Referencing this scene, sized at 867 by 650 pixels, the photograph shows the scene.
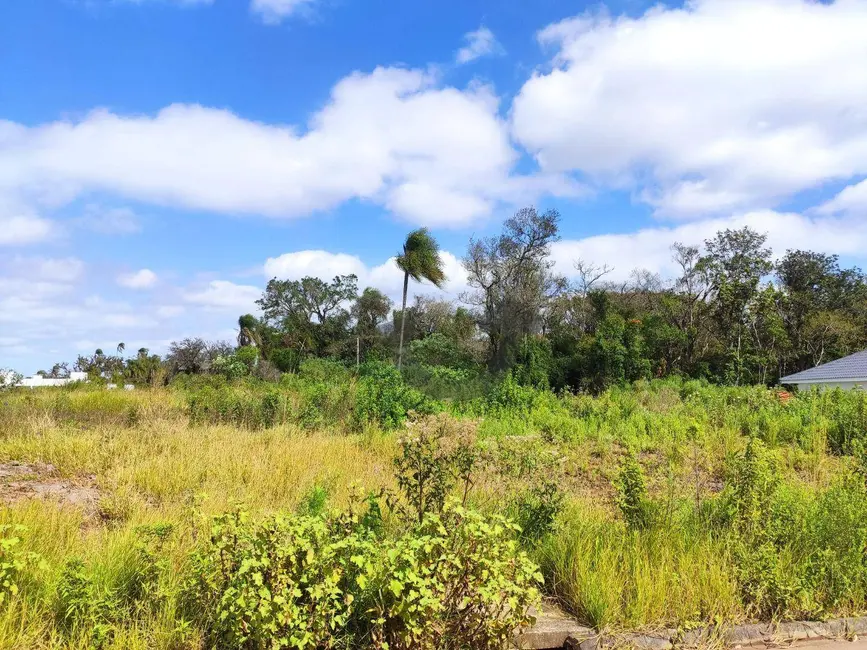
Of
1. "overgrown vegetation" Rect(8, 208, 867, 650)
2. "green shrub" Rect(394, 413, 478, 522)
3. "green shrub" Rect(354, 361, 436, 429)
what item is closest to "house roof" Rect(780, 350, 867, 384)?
"overgrown vegetation" Rect(8, 208, 867, 650)

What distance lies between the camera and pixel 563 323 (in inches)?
948

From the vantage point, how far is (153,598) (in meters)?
2.91

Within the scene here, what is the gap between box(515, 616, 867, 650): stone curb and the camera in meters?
3.03

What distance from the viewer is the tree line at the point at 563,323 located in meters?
19.8

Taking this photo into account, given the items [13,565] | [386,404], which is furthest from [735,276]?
[13,565]

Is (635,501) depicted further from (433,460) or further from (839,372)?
(839,372)

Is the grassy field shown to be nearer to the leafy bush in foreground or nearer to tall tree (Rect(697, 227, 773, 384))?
the leafy bush in foreground

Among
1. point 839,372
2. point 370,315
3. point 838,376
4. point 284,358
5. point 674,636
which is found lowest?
point 674,636

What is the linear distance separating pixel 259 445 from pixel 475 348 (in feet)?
65.0

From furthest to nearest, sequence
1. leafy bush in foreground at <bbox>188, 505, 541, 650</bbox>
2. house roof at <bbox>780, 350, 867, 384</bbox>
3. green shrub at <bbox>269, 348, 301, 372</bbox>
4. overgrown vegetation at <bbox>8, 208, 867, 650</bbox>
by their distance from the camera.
→ green shrub at <bbox>269, 348, 301, 372</bbox> < house roof at <bbox>780, 350, 867, 384</bbox> < overgrown vegetation at <bbox>8, 208, 867, 650</bbox> < leafy bush in foreground at <bbox>188, 505, 541, 650</bbox>

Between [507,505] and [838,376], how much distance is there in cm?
1936

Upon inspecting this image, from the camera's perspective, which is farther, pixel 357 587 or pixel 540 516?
pixel 540 516

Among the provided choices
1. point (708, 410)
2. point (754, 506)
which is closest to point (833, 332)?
point (708, 410)

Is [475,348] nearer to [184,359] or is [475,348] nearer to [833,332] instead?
[184,359]
